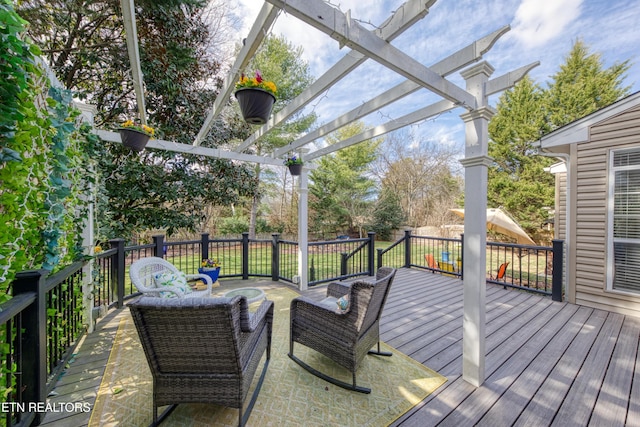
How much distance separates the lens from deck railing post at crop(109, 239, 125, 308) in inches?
138

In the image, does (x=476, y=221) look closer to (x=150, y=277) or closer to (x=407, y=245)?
(x=150, y=277)

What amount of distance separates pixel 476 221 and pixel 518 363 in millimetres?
1534

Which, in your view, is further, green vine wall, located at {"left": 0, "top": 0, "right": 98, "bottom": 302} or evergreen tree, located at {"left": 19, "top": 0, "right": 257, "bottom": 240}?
evergreen tree, located at {"left": 19, "top": 0, "right": 257, "bottom": 240}

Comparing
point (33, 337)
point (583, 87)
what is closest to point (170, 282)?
point (33, 337)

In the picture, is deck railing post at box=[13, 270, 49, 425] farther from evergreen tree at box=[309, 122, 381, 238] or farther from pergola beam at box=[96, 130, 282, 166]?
evergreen tree at box=[309, 122, 381, 238]

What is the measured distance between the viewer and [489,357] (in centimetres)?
249

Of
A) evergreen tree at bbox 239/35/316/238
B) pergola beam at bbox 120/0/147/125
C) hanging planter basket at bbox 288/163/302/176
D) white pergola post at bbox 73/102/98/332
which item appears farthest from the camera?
evergreen tree at bbox 239/35/316/238

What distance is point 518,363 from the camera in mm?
2395

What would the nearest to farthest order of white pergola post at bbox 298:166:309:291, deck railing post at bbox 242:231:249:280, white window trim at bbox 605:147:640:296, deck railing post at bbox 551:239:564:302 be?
1. white window trim at bbox 605:147:640:296
2. deck railing post at bbox 551:239:564:302
3. white pergola post at bbox 298:166:309:291
4. deck railing post at bbox 242:231:249:280

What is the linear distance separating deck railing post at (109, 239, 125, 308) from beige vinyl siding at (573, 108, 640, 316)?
6.95m

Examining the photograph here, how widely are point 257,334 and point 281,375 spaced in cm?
55

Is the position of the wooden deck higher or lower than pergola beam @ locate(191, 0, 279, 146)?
lower

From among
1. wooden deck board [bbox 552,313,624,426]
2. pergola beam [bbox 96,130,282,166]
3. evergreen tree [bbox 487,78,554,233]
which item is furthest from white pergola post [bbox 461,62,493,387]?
evergreen tree [bbox 487,78,554,233]

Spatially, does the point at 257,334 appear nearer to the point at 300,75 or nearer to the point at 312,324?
the point at 312,324
